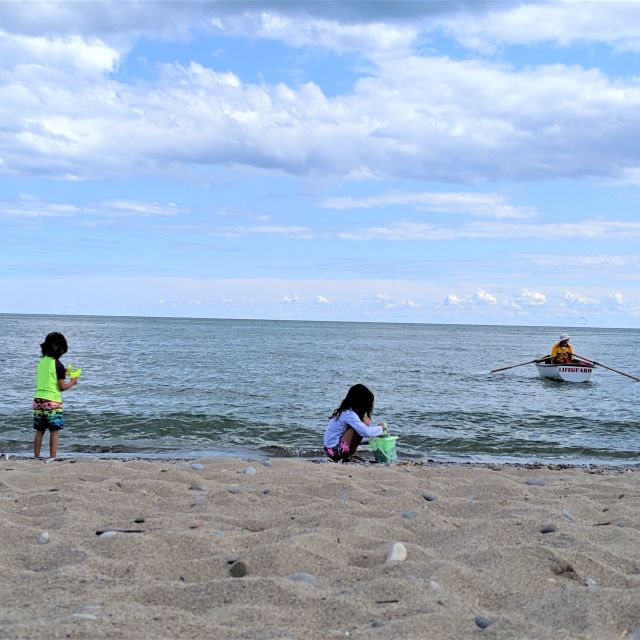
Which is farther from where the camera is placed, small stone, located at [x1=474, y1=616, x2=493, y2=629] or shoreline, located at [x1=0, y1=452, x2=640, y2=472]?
shoreline, located at [x1=0, y1=452, x2=640, y2=472]

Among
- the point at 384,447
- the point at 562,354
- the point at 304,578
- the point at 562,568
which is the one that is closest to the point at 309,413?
the point at 384,447

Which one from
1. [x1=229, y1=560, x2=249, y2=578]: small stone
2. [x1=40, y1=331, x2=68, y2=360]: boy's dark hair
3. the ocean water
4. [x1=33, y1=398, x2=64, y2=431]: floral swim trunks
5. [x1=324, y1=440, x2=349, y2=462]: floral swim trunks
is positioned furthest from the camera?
the ocean water

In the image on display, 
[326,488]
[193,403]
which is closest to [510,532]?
[326,488]

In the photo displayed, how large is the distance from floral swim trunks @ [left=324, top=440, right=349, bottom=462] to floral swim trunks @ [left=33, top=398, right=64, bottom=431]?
4.01 meters

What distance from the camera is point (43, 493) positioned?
6.85m

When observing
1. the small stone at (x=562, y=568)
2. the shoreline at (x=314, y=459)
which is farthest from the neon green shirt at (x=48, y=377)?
the small stone at (x=562, y=568)

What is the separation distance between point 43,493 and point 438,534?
3.87 meters

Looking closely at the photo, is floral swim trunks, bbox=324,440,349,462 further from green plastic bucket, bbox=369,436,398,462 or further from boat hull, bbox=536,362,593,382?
boat hull, bbox=536,362,593,382

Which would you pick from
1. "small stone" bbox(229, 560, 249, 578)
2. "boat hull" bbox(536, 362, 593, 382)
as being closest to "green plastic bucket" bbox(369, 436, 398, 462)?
"small stone" bbox(229, 560, 249, 578)

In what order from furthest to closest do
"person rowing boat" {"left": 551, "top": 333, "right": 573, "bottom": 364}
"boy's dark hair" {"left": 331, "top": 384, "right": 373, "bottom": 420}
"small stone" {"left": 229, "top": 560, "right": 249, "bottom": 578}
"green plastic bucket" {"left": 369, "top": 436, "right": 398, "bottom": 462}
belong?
"person rowing boat" {"left": 551, "top": 333, "right": 573, "bottom": 364} → "green plastic bucket" {"left": 369, "top": 436, "right": 398, "bottom": 462} → "boy's dark hair" {"left": 331, "top": 384, "right": 373, "bottom": 420} → "small stone" {"left": 229, "top": 560, "right": 249, "bottom": 578}

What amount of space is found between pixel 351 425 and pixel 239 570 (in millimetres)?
5857

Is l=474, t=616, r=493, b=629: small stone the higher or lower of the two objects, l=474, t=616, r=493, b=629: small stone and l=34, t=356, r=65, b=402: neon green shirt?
the lower

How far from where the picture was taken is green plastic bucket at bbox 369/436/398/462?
1052 centimetres

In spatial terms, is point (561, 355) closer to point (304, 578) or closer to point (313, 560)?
point (313, 560)
